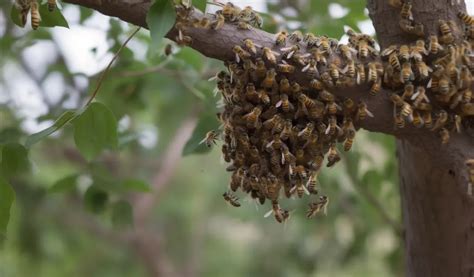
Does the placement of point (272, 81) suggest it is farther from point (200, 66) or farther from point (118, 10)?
point (200, 66)

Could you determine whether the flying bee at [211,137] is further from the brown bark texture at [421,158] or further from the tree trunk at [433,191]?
the tree trunk at [433,191]

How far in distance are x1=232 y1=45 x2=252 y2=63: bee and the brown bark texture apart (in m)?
0.02

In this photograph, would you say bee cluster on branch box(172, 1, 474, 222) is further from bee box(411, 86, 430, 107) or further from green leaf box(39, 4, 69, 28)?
green leaf box(39, 4, 69, 28)

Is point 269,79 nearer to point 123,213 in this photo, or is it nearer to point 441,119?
point 441,119

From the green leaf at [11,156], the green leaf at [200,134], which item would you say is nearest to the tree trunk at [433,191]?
the green leaf at [200,134]

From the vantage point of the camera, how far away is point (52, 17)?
1.31 metres

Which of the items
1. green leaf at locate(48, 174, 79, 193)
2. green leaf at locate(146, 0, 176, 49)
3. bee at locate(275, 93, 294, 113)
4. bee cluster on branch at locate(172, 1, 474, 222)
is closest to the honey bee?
bee cluster on branch at locate(172, 1, 474, 222)

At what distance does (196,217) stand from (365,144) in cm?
221

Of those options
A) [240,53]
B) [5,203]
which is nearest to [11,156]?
[5,203]

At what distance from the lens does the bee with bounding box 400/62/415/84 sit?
1.29 meters

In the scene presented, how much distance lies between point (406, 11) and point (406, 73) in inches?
4.9

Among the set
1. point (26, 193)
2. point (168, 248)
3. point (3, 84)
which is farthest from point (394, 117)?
point (168, 248)

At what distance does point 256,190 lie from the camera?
53.7 inches

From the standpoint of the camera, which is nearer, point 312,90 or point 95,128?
point 312,90
